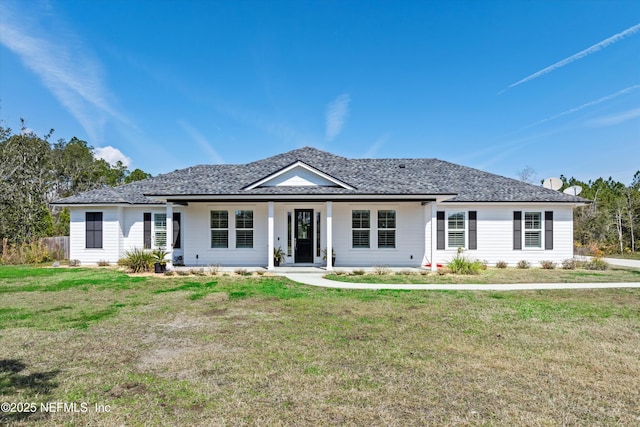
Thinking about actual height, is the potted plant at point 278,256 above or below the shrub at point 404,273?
above

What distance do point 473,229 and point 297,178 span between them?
876 centimetres

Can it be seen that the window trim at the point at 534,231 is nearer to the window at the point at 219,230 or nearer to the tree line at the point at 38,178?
the window at the point at 219,230

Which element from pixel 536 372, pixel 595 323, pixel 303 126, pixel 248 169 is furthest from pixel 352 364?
pixel 303 126

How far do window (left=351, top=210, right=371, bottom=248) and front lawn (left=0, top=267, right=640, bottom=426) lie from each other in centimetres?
687

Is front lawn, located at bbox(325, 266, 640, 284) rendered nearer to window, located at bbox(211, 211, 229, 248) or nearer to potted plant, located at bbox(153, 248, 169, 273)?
window, located at bbox(211, 211, 229, 248)

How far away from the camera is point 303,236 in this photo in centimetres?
1573

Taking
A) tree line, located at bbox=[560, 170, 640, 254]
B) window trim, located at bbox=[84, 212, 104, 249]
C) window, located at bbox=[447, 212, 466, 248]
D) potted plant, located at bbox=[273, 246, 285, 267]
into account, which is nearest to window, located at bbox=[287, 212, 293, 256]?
potted plant, located at bbox=[273, 246, 285, 267]

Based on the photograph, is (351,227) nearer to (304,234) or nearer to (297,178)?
(304,234)

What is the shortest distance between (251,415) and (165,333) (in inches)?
135

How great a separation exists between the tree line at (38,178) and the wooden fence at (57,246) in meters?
2.01

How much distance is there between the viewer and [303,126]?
21.2 metres

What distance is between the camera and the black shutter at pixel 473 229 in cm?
1611

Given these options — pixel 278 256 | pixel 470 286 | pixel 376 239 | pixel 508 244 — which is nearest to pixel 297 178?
pixel 278 256

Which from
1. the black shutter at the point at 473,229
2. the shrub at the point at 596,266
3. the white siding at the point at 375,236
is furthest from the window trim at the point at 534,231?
the black shutter at the point at 473,229
